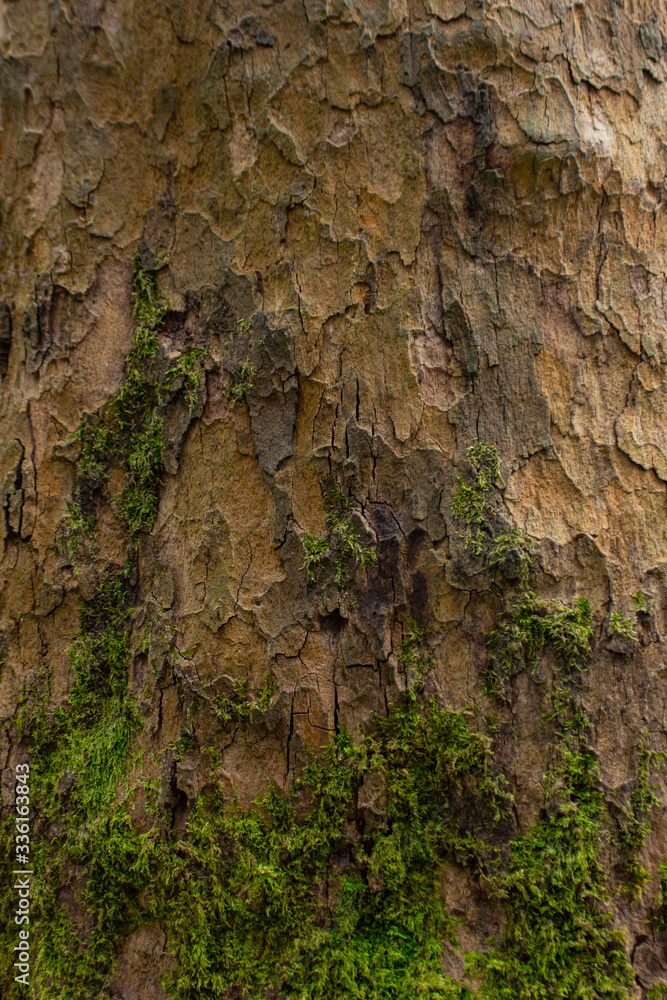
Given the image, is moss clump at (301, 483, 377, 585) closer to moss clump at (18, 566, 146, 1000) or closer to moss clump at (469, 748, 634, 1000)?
moss clump at (18, 566, 146, 1000)

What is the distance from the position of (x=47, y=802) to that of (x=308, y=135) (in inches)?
96.9

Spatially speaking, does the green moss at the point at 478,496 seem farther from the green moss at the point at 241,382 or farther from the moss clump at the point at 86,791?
the moss clump at the point at 86,791

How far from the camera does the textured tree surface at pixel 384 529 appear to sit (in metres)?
1.64

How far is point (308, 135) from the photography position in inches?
70.6

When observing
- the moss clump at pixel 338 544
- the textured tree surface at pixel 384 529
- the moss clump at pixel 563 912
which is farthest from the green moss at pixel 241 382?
the moss clump at pixel 563 912

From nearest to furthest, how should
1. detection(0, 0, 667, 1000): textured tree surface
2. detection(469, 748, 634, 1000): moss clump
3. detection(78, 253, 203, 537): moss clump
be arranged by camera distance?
detection(469, 748, 634, 1000): moss clump
detection(0, 0, 667, 1000): textured tree surface
detection(78, 253, 203, 537): moss clump

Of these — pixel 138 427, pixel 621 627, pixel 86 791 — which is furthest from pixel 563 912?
pixel 138 427

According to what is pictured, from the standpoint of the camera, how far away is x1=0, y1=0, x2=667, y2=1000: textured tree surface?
1.64m

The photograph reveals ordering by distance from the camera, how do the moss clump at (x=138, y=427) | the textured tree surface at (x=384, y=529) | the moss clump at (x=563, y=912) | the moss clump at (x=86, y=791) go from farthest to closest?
the moss clump at (x=138, y=427)
the moss clump at (x=86, y=791)
the textured tree surface at (x=384, y=529)
the moss clump at (x=563, y=912)

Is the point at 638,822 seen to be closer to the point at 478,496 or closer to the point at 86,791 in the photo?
the point at 478,496

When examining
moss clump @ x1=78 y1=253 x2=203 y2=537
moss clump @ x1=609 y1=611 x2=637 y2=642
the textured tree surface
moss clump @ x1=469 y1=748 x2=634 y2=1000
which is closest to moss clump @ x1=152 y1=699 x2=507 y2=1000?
the textured tree surface

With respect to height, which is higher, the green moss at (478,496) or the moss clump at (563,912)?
the green moss at (478,496)

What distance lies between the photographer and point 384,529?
68.4 inches

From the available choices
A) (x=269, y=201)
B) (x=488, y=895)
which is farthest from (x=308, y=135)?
(x=488, y=895)
